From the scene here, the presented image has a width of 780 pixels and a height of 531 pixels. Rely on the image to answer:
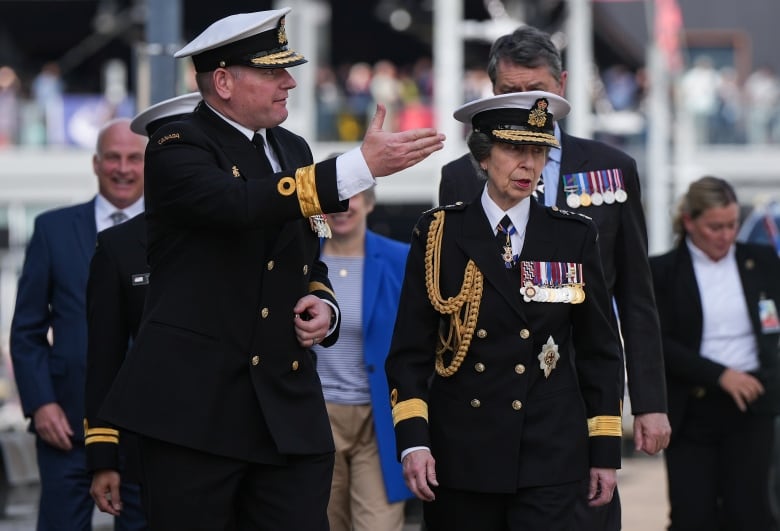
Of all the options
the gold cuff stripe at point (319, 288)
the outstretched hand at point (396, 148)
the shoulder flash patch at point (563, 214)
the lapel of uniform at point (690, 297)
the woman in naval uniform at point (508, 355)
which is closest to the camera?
the outstretched hand at point (396, 148)

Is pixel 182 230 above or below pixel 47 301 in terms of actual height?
above

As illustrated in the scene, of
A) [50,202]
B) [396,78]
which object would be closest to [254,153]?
[396,78]

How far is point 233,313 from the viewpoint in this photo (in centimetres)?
441

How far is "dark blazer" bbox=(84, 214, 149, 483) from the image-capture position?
17.9 feet

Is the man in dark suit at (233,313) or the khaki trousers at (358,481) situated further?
the khaki trousers at (358,481)

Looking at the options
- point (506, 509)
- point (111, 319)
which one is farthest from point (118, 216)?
point (506, 509)

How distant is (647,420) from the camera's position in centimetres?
552

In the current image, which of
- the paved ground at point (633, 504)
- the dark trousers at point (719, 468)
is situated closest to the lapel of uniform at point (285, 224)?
the dark trousers at point (719, 468)

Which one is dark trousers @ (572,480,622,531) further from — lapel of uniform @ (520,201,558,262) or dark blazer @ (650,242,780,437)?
dark blazer @ (650,242,780,437)

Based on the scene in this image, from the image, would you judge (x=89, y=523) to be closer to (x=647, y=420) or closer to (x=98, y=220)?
(x=98, y=220)

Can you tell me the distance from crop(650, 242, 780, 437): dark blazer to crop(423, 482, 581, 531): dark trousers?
2.68m

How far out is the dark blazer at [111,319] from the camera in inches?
215

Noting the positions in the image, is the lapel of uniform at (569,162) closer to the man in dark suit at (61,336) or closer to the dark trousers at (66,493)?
the man in dark suit at (61,336)

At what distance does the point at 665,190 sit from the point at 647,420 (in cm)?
2212
